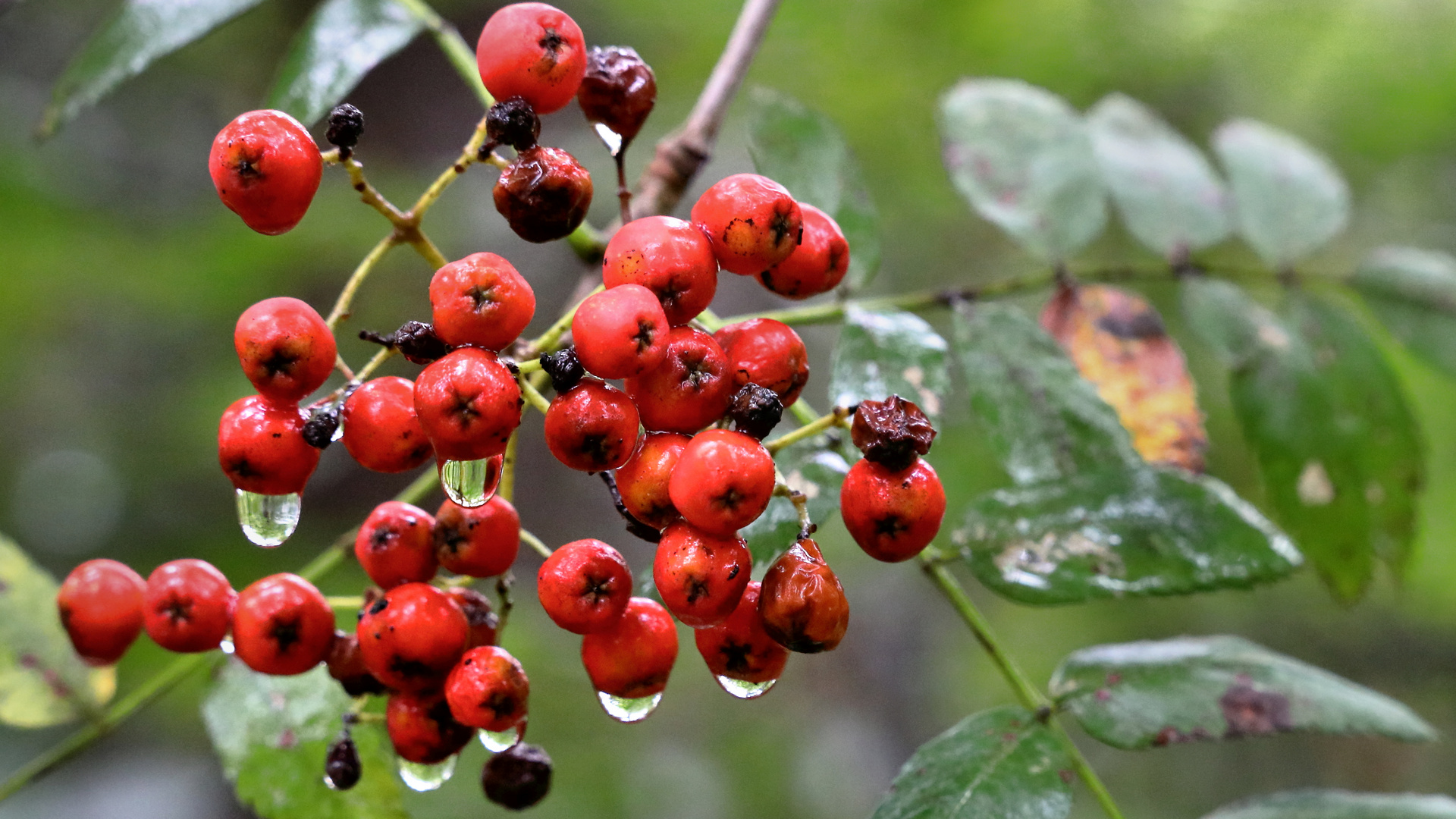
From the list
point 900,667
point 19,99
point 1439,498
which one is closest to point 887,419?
point 1439,498

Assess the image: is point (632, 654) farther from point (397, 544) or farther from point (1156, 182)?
point (1156, 182)

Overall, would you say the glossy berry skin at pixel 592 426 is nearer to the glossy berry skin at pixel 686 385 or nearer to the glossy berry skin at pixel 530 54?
the glossy berry skin at pixel 686 385

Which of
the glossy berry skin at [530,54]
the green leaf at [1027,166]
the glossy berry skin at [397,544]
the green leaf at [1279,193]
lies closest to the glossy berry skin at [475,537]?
the glossy berry skin at [397,544]

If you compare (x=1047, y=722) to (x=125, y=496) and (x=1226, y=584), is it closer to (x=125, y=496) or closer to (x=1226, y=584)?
(x=1226, y=584)

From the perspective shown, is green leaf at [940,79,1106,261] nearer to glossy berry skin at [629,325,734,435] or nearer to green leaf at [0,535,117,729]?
glossy berry skin at [629,325,734,435]

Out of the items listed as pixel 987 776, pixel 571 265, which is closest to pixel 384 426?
pixel 987 776
